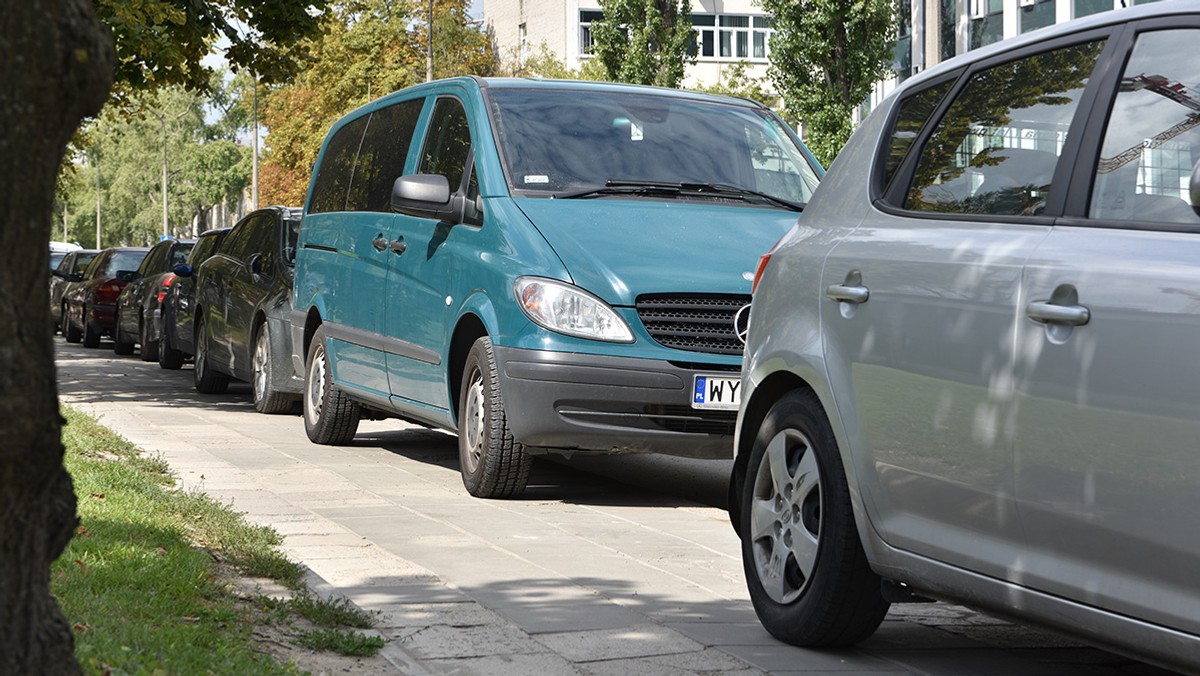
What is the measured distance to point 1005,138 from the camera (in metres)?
4.71

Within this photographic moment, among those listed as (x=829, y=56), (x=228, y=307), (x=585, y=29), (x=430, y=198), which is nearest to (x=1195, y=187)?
(x=430, y=198)

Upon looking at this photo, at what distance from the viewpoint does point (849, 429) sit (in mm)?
4961

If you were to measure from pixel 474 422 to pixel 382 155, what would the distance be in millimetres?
2681

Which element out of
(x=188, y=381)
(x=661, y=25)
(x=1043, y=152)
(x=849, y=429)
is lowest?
(x=188, y=381)

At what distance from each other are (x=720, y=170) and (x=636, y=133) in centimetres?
50

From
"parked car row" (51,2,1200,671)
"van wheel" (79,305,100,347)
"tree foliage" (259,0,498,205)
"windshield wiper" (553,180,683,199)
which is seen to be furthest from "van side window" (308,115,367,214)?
"tree foliage" (259,0,498,205)

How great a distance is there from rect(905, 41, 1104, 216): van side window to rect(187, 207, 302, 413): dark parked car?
8.05 metres

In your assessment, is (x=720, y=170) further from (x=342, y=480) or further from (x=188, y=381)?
(x=188, y=381)

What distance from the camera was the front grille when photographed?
8164 millimetres

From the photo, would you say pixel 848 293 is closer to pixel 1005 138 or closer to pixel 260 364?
pixel 1005 138

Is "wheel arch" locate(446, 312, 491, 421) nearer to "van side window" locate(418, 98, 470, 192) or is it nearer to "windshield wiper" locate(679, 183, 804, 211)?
"van side window" locate(418, 98, 470, 192)

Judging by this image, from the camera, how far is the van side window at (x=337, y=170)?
37.5 feet

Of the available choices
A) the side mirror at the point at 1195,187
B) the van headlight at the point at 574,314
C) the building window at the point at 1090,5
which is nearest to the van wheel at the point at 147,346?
the van headlight at the point at 574,314

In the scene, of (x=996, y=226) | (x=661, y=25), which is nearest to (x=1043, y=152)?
(x=996, y=226)
